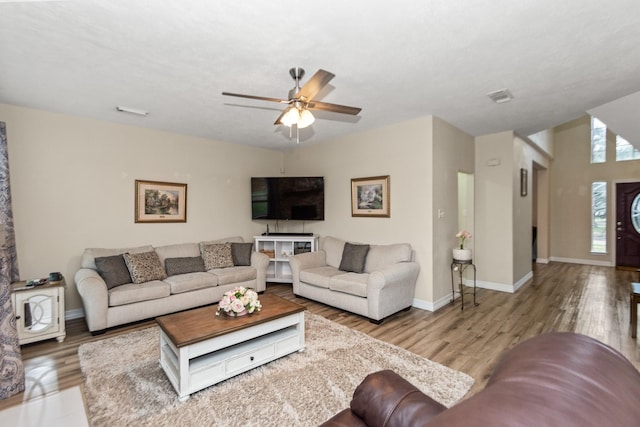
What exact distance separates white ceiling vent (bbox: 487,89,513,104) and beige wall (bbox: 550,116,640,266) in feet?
17.9

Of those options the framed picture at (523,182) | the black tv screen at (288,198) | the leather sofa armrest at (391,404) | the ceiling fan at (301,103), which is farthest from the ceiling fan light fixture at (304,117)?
the framed picture at (523,182)

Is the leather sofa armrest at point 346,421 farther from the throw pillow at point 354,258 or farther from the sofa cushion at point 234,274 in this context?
the sofa cushion at point 234,274

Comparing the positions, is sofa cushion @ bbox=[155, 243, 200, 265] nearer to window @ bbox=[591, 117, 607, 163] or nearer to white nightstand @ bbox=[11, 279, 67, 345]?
white nightstand @ bbox=[11, 279, 67, 345]

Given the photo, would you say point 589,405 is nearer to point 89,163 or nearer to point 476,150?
point 89,163

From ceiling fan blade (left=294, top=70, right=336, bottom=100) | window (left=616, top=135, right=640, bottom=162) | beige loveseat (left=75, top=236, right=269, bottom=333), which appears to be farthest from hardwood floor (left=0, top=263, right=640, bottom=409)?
window (left=616, top=135, right=640, bottom=162)

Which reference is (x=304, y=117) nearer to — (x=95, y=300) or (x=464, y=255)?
(x=95, y=300)

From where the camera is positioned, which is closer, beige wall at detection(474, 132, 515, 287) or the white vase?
the white vase

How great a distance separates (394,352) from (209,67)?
3140mm

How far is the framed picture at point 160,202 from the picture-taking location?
446 centimetres

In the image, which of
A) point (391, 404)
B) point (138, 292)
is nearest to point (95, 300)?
point (138, 292)

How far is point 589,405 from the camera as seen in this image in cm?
50

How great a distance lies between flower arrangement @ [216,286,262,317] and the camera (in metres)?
2.64

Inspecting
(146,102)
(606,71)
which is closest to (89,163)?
(146,102)

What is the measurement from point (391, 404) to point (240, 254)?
13.2 feet
